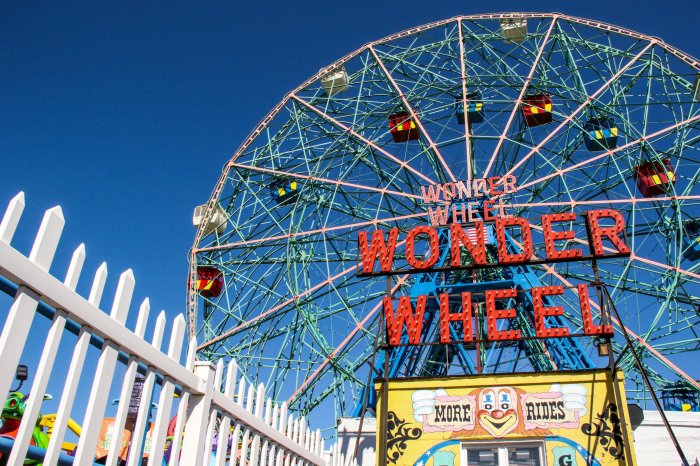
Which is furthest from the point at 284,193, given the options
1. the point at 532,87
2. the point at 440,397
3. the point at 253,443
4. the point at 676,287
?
the point at 253,443

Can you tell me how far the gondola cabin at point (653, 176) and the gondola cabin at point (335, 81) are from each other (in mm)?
10961

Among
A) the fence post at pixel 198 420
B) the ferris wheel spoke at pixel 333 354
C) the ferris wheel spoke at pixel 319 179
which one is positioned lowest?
the fence post at pixel 198 420

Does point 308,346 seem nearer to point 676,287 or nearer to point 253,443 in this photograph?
point 676,287

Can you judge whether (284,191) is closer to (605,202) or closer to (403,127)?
(403,127)

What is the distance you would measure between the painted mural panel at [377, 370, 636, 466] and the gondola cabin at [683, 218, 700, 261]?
1172cm

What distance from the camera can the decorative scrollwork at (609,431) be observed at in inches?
353

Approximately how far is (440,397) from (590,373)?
2.24 metres

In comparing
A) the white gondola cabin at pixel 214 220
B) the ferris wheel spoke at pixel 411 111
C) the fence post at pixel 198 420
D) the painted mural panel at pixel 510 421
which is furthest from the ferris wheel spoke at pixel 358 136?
the fence post at pixel 198 420

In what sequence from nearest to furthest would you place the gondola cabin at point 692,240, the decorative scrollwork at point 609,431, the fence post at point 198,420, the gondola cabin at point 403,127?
the fence post at point 198,420
the decorative scrollwork at point 609,431
the gondola cabin at point 692,240
the gondola cabin at point 403,127

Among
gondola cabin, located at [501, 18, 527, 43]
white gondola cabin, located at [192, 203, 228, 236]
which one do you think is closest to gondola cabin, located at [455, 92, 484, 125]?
gondola cabin, located at [501, 18, 527, 43]

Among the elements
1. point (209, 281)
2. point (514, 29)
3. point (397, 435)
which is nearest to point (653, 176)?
point (514, 29)

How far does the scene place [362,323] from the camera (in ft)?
66.7

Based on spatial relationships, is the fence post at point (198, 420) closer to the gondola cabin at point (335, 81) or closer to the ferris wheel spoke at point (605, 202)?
the ferris wheel spoke at point (605, 202)

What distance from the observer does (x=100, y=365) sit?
3342 millimetres
